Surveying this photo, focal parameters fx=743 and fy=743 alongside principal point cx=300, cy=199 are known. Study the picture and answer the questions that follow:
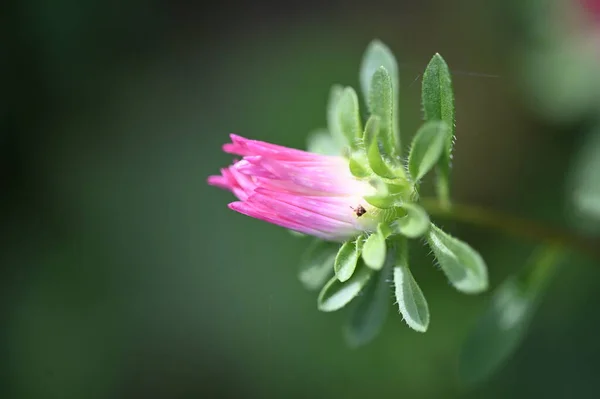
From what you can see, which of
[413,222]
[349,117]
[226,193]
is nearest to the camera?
[413,222]

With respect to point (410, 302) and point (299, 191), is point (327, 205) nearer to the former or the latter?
point (299, 191)

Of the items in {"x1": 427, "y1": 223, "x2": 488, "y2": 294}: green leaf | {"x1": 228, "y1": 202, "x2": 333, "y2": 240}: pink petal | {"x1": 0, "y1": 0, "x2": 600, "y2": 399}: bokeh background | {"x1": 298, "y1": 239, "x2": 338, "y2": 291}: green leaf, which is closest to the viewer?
{"x1": 427, "y1": 223, "x2": 488, "y2": 294}: green leaf

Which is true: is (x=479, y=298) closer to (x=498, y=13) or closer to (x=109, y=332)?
(x=498, y=13)

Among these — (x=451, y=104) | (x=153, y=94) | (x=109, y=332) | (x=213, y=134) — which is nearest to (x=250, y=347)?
(x=109, y=332)

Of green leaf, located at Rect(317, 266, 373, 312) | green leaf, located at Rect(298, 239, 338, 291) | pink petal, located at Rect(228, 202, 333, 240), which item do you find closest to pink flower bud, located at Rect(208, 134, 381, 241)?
pink petal, located at Rect(228, 202, 333, 240)

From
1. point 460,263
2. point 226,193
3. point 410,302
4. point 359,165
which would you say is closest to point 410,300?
point 410,302

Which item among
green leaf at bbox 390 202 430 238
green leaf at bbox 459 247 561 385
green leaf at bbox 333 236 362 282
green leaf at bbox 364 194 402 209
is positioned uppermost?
green leaf at bbox 364 194 402 209

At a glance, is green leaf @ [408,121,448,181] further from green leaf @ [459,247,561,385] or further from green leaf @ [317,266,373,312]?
green leaf @ [459,247,561,385]
